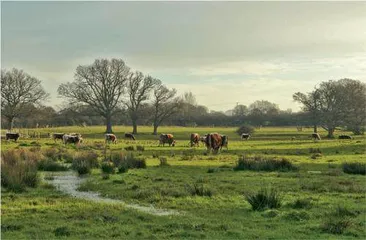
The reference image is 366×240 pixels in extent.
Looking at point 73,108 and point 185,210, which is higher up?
point 73,108

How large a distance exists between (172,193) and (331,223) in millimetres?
5872

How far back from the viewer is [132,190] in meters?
16.0

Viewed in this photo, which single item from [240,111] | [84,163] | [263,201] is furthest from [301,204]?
[240,111]

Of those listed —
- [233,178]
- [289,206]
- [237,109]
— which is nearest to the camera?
[289,206]

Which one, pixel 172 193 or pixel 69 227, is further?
pixel 172 193

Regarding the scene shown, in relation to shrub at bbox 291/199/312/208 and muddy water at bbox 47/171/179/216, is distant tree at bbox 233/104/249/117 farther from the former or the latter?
shrub at bbox 291/199/312/208

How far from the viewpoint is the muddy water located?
488 inches

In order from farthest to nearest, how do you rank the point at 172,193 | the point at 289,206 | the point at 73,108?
the point at 73,108 → the point at 172,193 → the point at 289,206

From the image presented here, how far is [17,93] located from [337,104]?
52.6m

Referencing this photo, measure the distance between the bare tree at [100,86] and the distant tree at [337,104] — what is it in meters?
33.4

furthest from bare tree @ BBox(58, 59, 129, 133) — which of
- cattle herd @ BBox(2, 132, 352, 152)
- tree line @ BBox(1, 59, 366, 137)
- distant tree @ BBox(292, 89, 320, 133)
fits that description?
distant tree @ BBox(292, 89, 320, 133)

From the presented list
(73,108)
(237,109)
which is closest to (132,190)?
(73,108)

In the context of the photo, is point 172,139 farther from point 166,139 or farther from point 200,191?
point 200,191

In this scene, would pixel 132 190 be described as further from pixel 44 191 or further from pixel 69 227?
pixel 69 227
